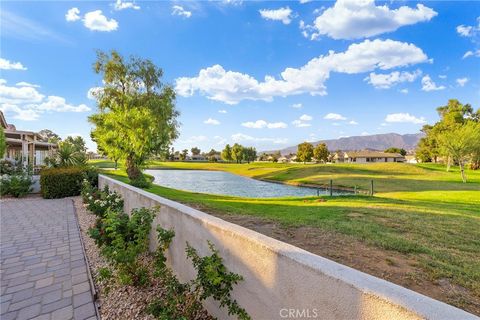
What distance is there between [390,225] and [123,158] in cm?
1381

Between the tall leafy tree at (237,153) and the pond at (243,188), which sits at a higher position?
the tall leafy tree at (237,153)

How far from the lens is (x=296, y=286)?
1541 millimetres

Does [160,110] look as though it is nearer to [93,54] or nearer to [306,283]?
[93,54]

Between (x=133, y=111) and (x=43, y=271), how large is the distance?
11.0 m

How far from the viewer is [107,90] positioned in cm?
1795

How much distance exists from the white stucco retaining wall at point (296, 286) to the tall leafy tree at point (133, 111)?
477 inches

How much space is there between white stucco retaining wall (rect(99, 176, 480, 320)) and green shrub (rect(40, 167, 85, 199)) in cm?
1122

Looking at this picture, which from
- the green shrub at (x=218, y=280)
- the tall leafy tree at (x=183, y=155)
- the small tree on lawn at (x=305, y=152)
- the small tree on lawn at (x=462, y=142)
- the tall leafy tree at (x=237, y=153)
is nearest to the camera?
the green shrub at (x=218, y=280)

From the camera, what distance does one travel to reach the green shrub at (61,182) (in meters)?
10.7

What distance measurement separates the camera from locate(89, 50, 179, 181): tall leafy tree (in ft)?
43.9

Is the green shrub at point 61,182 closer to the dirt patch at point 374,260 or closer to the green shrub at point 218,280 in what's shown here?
the dirt patch at point 374,260

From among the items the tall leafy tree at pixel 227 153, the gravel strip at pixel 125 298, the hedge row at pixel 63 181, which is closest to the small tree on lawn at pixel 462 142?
the gravel strip at pixel 125 298

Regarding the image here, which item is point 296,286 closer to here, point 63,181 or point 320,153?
point 63,181

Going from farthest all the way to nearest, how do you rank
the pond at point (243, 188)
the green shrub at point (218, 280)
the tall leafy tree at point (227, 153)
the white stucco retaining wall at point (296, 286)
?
the tall leafy tree at point (227, 153)
the pond at point (243, 188)
the green shrub at point (218, 280)
the white stucco retaining wall at point (296, 286)
